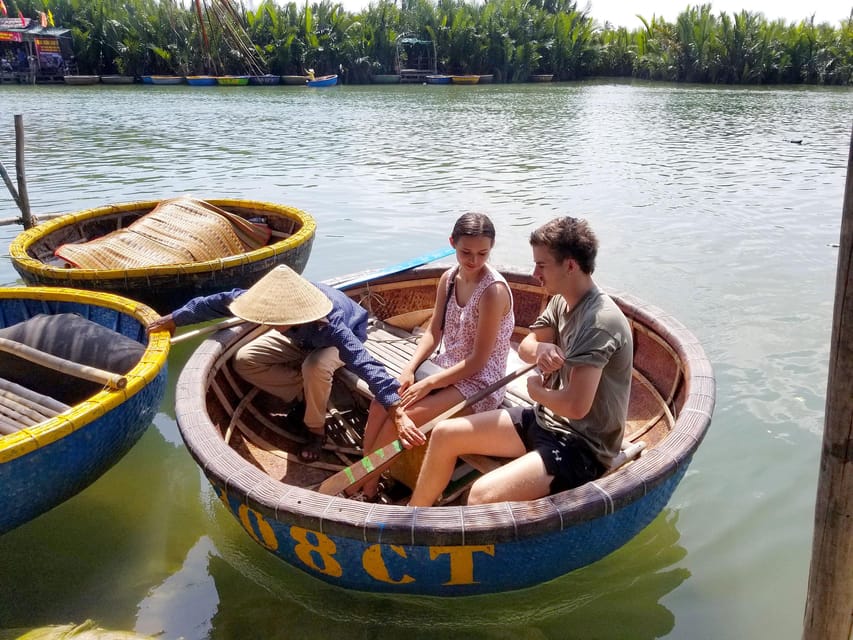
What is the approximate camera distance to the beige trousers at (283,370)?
3299mm

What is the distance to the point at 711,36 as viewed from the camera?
3200 cm

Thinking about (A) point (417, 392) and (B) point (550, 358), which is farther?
(A) point (417, 392)

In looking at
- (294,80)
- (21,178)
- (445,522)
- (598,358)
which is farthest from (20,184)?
(294,80)

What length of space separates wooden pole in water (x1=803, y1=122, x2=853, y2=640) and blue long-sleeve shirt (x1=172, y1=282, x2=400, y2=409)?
164cm

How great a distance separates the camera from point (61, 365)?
330cm

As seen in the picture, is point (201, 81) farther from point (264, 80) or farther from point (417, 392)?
point (417, 392)

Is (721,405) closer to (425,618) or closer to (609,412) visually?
(609,412)

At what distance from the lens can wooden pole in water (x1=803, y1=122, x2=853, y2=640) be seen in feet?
4.94

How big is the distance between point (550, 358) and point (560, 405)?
17cm

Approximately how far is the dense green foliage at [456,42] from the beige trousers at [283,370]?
1166 inches

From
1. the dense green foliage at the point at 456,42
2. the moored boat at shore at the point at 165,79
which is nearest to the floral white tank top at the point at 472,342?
the dense green foliage at the point at 456,42

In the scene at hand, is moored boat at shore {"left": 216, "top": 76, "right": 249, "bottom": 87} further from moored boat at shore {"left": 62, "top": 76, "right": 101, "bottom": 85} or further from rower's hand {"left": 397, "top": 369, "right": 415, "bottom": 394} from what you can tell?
rower's hand {"left": 397, "top": 369, "right": 415, "bottom": 394}

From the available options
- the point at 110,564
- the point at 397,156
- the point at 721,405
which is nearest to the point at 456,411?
the point at 110,564

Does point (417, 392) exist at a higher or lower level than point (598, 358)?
lower
